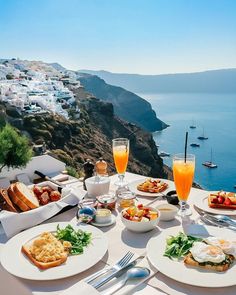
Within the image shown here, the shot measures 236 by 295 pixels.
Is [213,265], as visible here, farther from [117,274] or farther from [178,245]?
[117,274]

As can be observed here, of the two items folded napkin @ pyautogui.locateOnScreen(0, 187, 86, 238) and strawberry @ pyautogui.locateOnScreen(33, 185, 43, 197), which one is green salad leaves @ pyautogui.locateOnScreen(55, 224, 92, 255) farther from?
strawberry @ pyautogui.locateOnScreen(33, 185, 43, 197)

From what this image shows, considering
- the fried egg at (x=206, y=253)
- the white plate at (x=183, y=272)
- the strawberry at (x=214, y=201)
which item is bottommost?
the white plate at (x=183, y=272)

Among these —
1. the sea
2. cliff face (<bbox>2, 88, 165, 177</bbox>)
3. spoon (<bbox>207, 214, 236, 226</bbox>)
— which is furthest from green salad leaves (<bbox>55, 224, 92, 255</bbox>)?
cliff face (<bbox>2, 88, 165, 177</bbox>)

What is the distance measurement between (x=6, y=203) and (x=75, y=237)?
48 centimetres

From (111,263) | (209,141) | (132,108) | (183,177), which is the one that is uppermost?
(183,177)

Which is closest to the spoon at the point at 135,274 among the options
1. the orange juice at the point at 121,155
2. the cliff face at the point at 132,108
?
the orange juice at the point at 121,155

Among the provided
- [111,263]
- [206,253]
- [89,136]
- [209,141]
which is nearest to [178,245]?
[206,253]

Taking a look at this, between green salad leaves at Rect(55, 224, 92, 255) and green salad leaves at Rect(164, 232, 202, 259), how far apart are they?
0.26m

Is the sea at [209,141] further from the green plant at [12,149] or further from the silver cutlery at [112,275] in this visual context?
the silver cutlery at [112,275]

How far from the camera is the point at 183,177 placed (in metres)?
1.32

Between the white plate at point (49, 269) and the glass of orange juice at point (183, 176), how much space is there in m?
0.39

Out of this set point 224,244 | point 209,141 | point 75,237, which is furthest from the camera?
point 209,141

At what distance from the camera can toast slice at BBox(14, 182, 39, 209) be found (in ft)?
4.48

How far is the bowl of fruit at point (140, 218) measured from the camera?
114 cm
